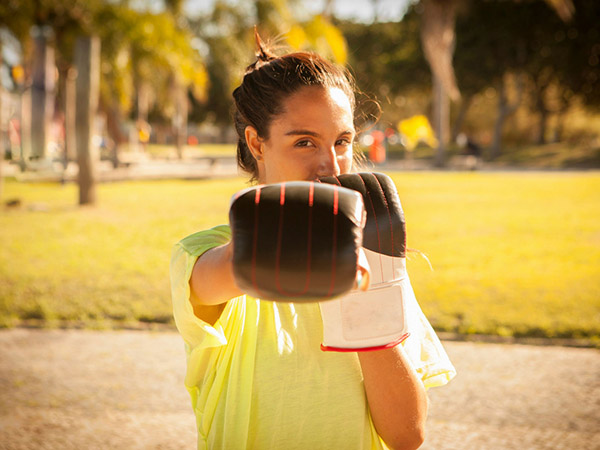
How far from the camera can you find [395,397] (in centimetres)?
120

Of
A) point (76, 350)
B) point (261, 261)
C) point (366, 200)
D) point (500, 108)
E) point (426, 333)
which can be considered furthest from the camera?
point (500, 108)

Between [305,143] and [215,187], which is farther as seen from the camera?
[215,187]

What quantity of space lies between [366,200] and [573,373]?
2928 mm

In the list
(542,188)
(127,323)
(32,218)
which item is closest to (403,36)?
(542,188)

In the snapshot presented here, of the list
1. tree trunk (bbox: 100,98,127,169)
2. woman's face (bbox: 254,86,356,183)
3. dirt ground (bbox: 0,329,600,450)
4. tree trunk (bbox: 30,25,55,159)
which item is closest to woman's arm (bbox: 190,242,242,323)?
woman's face (bbox: 254,86,356,183)

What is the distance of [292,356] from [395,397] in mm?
230

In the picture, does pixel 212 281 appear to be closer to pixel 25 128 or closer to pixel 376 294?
pixel 376 294

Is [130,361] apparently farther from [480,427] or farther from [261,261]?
[261,261]

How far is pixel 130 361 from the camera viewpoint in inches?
141

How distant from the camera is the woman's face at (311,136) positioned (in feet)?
3.88

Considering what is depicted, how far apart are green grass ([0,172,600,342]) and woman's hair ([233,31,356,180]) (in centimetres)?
52

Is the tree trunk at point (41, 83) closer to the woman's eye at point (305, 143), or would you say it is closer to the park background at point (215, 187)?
the park background at point (215, 187)

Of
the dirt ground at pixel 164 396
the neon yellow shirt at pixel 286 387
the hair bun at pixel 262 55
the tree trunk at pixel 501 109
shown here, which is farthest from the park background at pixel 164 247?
the tree trunk at pixel 501 109

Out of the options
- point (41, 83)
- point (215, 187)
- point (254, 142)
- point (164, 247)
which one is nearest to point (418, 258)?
point (164, 247)
